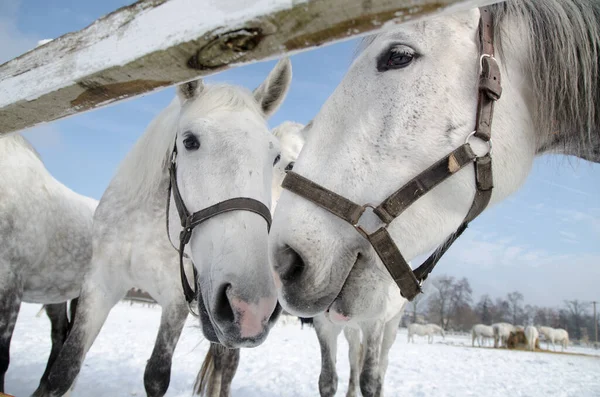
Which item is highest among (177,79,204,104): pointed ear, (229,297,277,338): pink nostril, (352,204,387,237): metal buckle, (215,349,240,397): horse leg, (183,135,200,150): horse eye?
(177,79,204,104): pointed ear

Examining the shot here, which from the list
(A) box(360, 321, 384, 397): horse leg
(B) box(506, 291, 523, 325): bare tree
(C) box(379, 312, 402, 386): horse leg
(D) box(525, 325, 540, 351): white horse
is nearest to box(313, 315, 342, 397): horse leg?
(A) box(360, 321, 384, 397): horse leg

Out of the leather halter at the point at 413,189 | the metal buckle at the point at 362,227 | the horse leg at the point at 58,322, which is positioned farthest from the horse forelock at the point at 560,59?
the horse leg at the point at 58,322

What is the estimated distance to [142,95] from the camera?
1019mm

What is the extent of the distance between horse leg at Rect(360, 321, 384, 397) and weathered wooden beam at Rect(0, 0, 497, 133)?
13.7 feet

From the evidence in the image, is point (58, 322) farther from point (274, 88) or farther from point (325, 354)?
point (274, 88)

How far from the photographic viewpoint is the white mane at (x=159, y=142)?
2764mm

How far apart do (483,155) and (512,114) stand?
26cm

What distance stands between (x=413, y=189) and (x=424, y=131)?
0.24 meters

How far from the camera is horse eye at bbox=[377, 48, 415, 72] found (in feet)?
4.85

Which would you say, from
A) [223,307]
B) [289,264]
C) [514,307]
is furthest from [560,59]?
[514,307]

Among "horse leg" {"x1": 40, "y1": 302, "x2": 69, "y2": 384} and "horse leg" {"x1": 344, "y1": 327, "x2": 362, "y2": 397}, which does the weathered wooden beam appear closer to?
"horse leg" {"x1": 40, "y1": 302, "x2": 69, "y2": 384}

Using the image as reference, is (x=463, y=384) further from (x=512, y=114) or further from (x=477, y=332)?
(x=477, y=332)

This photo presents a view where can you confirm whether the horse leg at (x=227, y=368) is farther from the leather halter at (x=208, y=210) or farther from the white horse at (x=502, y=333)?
the white horse at (x=502, y=333)

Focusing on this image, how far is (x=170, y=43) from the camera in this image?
78 cm
